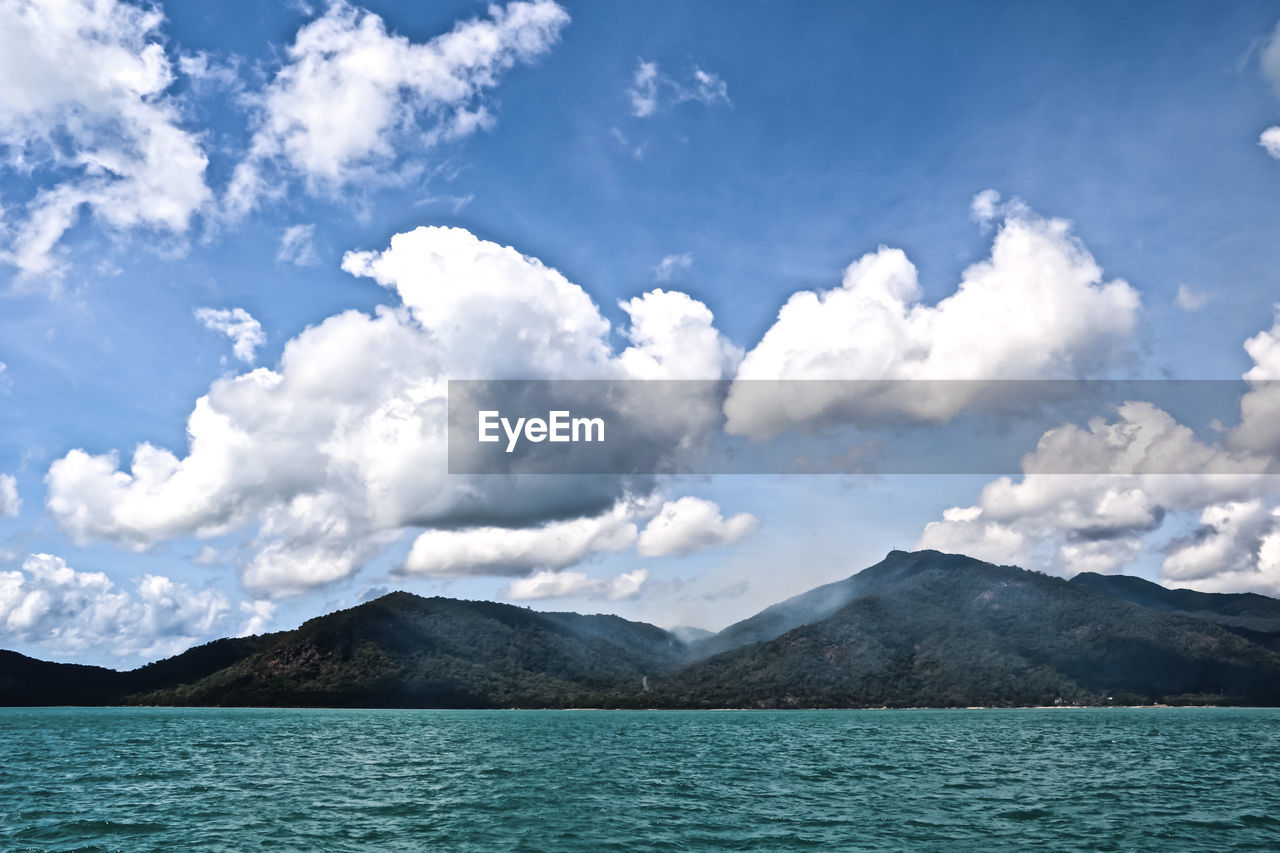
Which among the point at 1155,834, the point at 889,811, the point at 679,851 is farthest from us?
the point at 889,811

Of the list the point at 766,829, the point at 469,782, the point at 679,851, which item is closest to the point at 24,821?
the point at 469,782

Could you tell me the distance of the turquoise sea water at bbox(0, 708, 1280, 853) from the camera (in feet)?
159

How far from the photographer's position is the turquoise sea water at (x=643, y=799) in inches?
1912

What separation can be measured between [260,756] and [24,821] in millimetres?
59626

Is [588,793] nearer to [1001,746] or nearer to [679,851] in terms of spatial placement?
[679,851]

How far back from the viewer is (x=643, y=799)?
2571 inches

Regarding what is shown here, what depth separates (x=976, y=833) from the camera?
1955 inches

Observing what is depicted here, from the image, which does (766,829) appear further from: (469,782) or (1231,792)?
(1231,792)

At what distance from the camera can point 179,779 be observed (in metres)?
81.1

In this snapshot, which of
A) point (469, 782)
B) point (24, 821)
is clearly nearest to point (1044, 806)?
point (469, 782)

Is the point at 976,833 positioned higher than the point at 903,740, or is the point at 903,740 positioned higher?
the point at 976,833

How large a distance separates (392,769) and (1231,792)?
84231mm

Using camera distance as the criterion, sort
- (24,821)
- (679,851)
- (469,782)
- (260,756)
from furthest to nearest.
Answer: (260,756)
(469,782)
(24,821)
(679,851)

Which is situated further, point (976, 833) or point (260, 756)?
point (260, 756)
